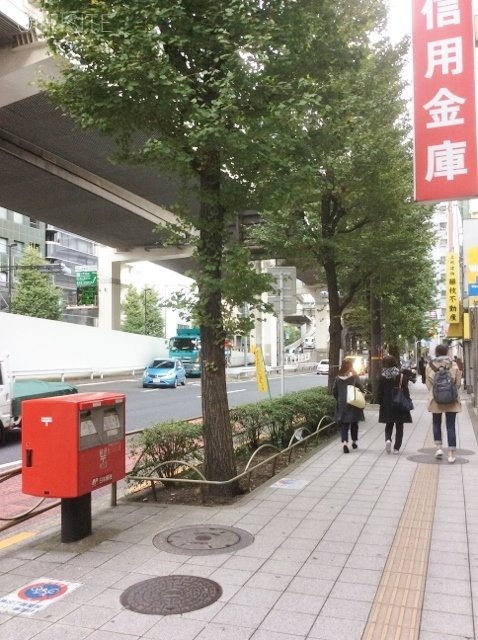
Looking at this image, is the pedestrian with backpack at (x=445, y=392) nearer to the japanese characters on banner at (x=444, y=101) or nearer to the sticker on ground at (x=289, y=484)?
the sticker on ground at (x=289, y=484)

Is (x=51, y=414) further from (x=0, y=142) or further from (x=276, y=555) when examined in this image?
(x=0, y=142)

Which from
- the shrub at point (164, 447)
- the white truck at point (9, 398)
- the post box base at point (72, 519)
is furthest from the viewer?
the white truck at point (9, 398)

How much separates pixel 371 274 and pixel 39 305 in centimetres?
3530

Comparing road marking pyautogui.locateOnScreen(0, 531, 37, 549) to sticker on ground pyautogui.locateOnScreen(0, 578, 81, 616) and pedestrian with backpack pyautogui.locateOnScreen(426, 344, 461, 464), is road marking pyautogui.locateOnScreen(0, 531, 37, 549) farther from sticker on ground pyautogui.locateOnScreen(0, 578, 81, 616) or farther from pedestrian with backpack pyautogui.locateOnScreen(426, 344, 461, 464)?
pedestrian with backpack pyautogui.locateOnScreen(426, 344, 461, 464)

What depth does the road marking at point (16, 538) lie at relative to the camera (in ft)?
16.3

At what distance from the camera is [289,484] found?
23.1 feet

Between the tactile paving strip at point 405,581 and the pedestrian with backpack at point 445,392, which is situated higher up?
the pedestrian with backpack at point 445,392

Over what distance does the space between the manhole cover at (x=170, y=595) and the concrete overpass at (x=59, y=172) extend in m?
10.7

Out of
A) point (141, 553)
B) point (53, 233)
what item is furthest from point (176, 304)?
point (53, 233)

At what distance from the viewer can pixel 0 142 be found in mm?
22516

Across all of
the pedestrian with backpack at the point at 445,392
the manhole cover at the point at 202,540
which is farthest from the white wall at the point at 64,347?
the manhole cover at the point at 202,540

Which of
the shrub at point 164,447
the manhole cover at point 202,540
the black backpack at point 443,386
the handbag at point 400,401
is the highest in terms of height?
the black backpack at point 443,386

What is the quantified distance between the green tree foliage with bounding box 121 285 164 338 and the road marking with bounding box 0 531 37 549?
186 feet

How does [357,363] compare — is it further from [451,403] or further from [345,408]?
[451,403]
